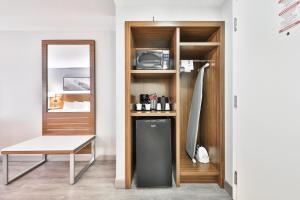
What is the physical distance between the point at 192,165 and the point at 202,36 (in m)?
1.72

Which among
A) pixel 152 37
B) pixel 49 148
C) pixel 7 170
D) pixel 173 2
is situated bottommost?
pixel 7 170

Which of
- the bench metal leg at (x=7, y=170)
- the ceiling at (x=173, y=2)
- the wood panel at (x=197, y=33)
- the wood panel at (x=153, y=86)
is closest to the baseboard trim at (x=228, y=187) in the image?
the wood panel at (x=153, y=86)

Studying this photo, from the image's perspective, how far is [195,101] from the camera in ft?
8.91

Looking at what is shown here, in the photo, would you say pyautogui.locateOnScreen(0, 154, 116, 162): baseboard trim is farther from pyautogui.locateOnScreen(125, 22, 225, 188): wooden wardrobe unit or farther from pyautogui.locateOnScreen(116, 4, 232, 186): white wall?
pyautogui.locateOnScreen(116, 4, 232, 186): white wall

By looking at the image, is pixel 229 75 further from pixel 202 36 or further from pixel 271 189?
pixel 271 189

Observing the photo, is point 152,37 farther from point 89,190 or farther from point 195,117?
point 89,190

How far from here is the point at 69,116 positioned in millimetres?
3324

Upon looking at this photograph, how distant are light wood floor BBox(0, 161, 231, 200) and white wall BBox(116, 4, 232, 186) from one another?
0.24 metres

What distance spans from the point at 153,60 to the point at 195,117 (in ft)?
3.06

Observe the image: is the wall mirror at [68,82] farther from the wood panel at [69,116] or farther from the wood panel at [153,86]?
the wood panel at [153,86]

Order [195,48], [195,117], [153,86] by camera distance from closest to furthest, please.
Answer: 1. [195,48]
2. [195,117]
3. [153,86]

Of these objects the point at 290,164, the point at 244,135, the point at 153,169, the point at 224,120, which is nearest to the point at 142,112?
the point at 153,169

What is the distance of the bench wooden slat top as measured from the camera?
2.40 m

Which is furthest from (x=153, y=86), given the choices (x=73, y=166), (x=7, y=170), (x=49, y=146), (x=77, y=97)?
(x=7, y=170)
